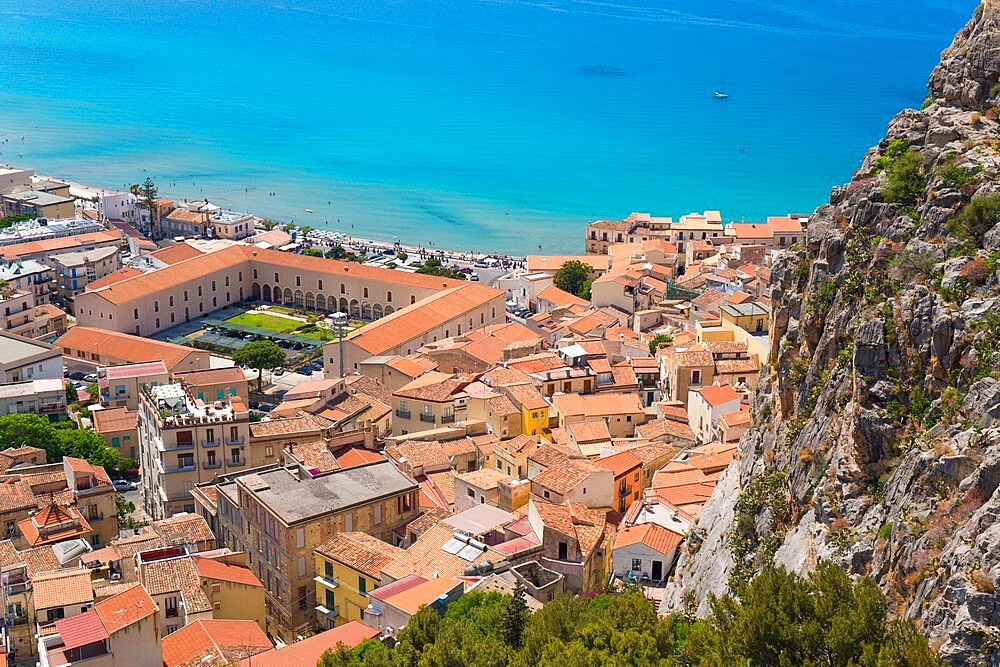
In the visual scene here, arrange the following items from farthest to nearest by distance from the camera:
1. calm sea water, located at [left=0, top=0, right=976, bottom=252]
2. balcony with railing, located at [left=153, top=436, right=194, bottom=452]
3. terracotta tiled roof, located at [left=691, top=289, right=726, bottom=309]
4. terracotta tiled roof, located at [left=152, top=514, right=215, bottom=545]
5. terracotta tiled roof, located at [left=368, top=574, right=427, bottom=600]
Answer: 1. calm sea water, located at [left=0, top=0, right=976, bottom=252]
2. terracotta tiled roof, located at [left=691, top=289, right=726, bottom=309]
3. balcony with railing, located at [left=153, top=436, right=194, bottom=452]
4. terracotta tiled roof, located at [left=152, top=514, right=215, bottom=545]
5. terracotta tiled roof, located at [left=368, top=574, right=427, bottom=600]

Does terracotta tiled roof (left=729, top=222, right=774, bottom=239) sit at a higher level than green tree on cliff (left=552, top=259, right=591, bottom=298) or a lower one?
higher

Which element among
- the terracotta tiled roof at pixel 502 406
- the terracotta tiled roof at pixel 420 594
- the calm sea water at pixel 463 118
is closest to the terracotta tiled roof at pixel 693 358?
the terracotta tiled roof at pixel 502 406

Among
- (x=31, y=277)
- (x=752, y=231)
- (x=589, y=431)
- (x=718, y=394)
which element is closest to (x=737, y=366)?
(x=718, y=394)

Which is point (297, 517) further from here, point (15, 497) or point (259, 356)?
point (259, 356)

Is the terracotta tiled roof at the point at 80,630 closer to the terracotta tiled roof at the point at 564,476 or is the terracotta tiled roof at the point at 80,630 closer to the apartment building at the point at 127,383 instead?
the terracotta tiled roof at the point at 564,476

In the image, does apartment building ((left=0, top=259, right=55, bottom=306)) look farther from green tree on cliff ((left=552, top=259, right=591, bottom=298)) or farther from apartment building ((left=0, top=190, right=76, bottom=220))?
green tree on cliff ((left=552, top=259, right=591, bottom=298))

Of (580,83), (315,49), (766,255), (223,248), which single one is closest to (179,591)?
(766,255)

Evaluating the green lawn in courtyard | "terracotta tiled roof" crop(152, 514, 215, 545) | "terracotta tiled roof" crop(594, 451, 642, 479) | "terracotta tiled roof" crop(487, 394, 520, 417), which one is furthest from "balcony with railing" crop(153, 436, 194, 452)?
the green lawn in courtyard
